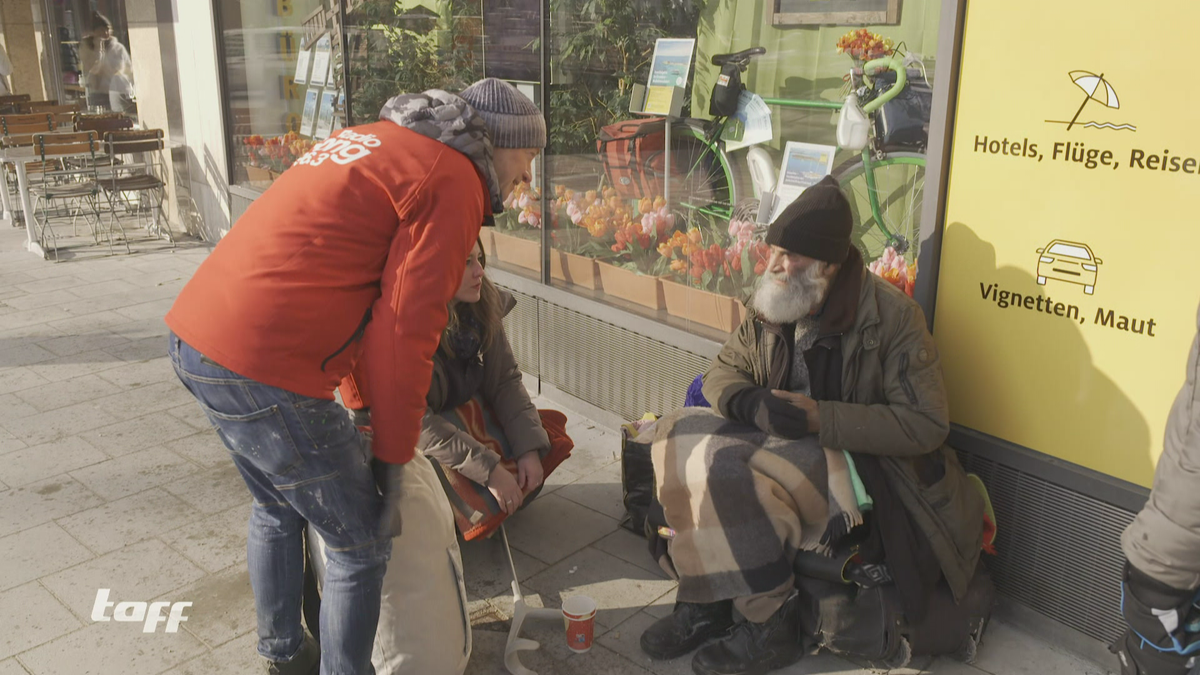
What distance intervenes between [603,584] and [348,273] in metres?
1.72

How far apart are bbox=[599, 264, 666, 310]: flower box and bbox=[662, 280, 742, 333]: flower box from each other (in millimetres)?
54

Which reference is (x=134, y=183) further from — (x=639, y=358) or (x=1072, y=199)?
(x=1072, y=199)

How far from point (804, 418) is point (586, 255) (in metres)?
A: 2.28

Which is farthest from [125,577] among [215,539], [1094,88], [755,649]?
[1094,88]

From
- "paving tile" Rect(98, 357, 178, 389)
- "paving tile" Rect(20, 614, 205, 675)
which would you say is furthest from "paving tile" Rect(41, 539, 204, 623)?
"paving tile" Rect(98, 357, 178, 389)

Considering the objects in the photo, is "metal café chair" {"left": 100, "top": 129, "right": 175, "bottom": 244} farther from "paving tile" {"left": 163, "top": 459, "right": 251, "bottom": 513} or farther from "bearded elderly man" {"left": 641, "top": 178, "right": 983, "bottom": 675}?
"bearded elderly man" {"left": 641, "top": 178, "right": 983, "bottom": 675}

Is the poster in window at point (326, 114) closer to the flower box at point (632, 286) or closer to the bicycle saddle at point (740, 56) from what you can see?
the flower box at point (632, 286)

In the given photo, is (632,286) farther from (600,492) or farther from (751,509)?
(751,509)

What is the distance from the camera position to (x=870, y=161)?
364cm

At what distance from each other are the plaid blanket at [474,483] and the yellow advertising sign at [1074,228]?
1.58 metres

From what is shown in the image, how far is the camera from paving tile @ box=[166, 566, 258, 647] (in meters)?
3.14

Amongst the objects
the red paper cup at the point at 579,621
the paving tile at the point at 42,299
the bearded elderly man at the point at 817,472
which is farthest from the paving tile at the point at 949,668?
the paving tile at the point at 42,299

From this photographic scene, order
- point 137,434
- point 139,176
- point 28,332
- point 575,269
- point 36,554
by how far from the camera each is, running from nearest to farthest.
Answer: point 36,554 → point 137,434 → point 575,269 → point 28,332 → point 139,176

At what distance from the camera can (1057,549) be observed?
3066 mm
